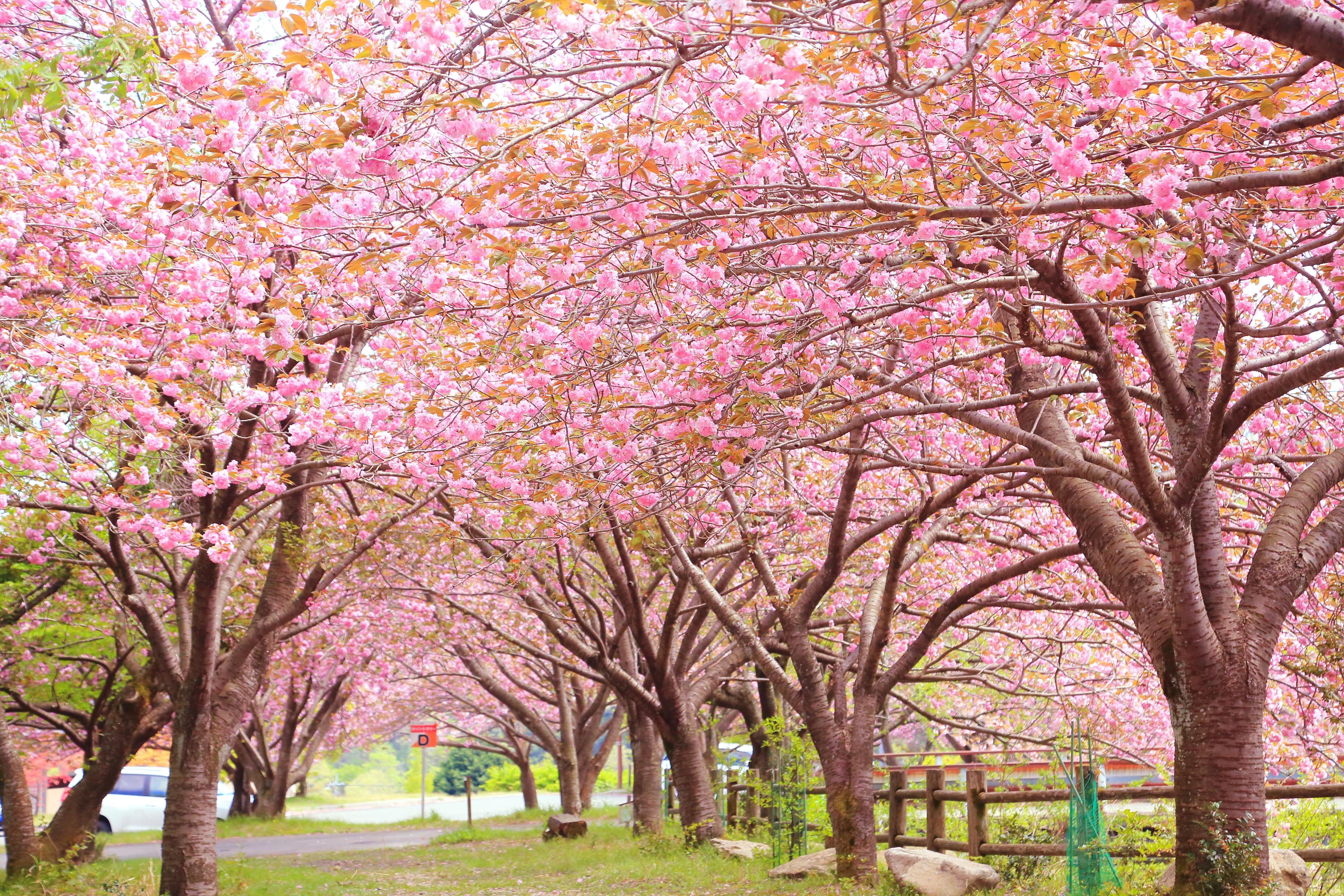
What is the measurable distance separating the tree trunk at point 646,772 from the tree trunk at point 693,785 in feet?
6.91

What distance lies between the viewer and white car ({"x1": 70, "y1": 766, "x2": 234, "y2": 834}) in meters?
24.8

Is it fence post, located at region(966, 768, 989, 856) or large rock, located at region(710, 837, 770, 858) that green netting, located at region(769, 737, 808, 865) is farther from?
fence post, located at region(966, 768, 989, 856)

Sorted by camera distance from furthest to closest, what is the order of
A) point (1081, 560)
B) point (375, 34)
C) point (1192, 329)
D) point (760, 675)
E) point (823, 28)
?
1. point (760, 675)
2. point (1081, 560)
3. point (1192, 329)
4. point (375, 34)
5. point (823, 28)

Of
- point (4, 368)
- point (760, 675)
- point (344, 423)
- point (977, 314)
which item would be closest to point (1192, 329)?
point (977, 314)

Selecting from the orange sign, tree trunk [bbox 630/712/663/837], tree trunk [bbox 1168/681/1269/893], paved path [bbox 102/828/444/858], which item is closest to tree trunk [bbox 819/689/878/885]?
tree trunk [bbox 1168/681/1269/893]

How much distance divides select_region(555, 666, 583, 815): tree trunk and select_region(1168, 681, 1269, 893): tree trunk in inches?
595

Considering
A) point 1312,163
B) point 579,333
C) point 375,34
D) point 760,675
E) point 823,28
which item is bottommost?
point 760,675

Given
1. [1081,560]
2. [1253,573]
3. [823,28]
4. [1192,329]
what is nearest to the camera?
[823,28]

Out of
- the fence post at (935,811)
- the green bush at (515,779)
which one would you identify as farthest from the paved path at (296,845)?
the green bush at (515,779)

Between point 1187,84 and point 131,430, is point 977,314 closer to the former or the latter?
point 1187,84

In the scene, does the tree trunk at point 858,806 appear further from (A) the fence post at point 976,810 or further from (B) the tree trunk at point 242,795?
(B) the tree trunk at point 242,795

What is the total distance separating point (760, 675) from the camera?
1850 cm

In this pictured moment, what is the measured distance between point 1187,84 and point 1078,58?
0.67 meters

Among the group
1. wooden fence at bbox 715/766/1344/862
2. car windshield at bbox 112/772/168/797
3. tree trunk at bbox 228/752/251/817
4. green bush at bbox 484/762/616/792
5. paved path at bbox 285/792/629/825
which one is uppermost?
wooden fence at bbox 715/766/1344/862
